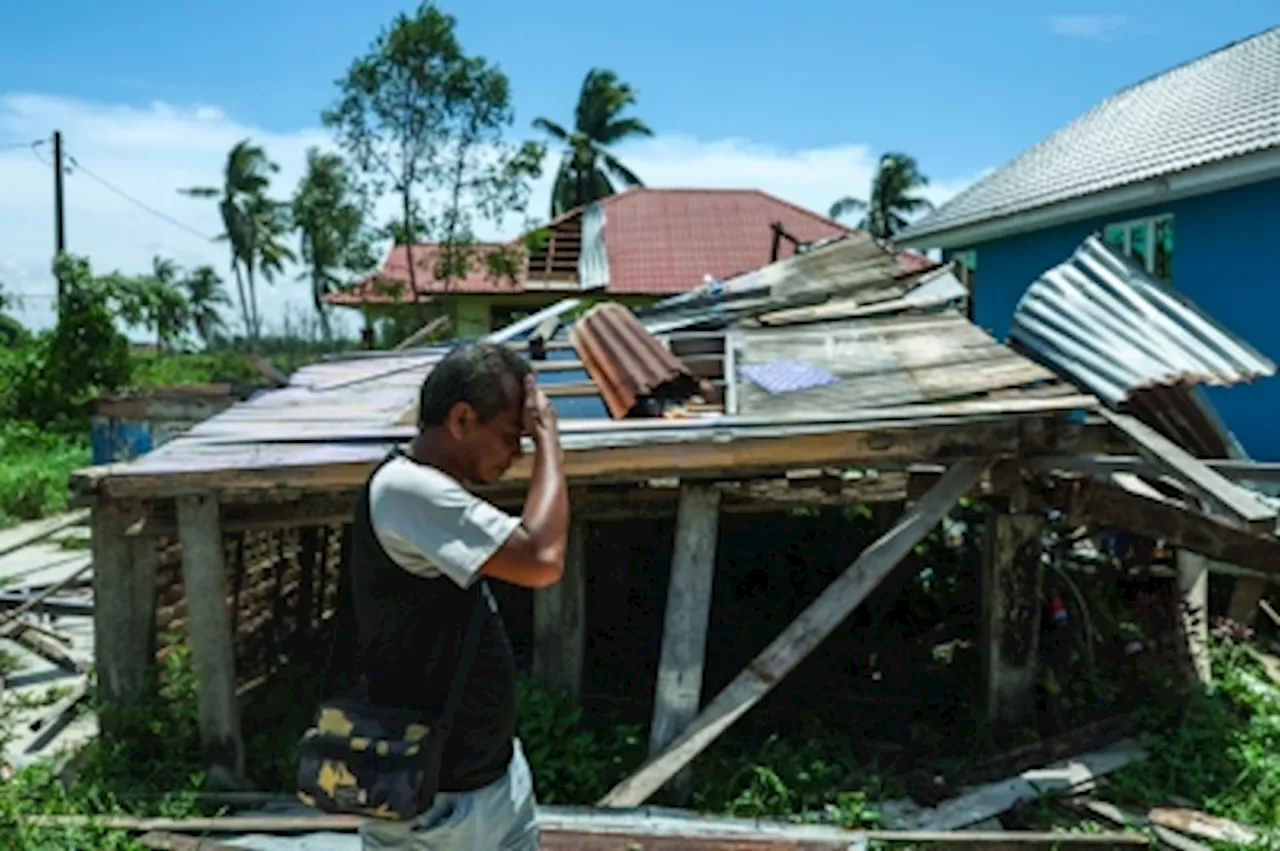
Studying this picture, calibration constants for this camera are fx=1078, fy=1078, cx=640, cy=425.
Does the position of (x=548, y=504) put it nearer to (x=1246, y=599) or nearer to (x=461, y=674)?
(x=461, y=674)

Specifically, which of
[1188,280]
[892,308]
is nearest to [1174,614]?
[892,308]

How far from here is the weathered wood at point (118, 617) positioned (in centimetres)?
571

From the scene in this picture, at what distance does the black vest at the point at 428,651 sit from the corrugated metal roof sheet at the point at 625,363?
320 cm

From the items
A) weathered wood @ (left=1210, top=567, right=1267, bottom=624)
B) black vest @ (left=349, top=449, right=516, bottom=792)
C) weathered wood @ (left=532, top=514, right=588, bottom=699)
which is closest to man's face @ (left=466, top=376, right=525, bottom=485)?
black vest @ (left=349, top=449, right=516, bottom=792)

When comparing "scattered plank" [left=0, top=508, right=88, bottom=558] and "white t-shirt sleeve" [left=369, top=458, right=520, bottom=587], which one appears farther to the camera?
"scattered plank" [left=0, top=508, right=88, bottom=558]

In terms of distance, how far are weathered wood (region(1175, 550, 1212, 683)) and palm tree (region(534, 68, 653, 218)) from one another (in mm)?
28951

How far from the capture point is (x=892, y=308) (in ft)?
23.7

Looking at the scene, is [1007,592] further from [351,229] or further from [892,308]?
[351,229]

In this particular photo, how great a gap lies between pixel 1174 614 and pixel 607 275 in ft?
60.1

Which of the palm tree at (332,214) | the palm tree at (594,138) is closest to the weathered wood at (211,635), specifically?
the palm tree at (332,214)

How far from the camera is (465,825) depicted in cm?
241

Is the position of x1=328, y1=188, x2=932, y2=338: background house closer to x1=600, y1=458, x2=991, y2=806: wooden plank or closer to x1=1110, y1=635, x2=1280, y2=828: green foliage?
x1=1110, y1=635, x2=1280, y2=828: green foliage

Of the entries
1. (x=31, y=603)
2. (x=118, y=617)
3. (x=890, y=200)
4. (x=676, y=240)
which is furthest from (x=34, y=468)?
(x=890, y=200)

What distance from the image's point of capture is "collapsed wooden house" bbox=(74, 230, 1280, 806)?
516 cm
